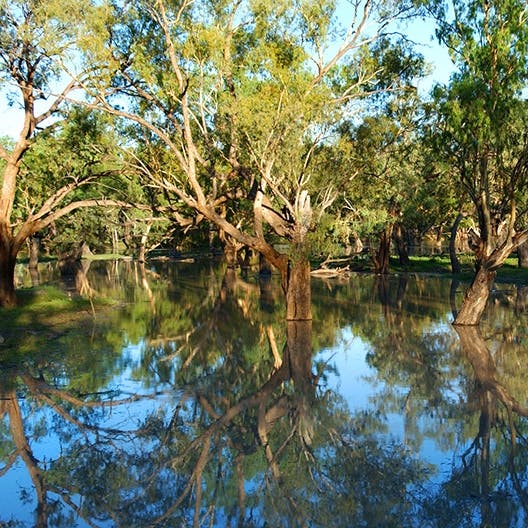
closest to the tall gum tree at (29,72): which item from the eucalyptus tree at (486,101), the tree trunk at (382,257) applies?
the eucalyptus tree at (486,101)

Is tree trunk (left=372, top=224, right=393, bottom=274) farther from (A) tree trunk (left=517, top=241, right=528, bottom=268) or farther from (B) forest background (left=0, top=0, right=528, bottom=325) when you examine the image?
(B) forest background (left=0, top=0, right=528, bottom=325)

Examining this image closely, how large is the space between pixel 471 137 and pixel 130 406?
12.7 metres

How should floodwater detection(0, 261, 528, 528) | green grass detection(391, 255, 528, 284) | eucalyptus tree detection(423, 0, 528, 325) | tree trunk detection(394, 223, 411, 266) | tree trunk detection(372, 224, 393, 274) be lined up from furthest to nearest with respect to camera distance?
tree trunk detection(394, 223, 411, 266), tree trunk detection(372, 224, 393, 274), green grass detection(391, 255, 528, 284), eucalyptus tree detection(423, 0, 528, 325), floodwater detection(0, 261, 528, 528)

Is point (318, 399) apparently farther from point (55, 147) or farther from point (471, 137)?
point (55, 147)

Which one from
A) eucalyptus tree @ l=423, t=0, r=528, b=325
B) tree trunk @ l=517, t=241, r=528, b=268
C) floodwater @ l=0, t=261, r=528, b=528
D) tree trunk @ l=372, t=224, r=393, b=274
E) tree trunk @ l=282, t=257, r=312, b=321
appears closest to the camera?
floodwater @ l=0, t=261, r=528, b=528

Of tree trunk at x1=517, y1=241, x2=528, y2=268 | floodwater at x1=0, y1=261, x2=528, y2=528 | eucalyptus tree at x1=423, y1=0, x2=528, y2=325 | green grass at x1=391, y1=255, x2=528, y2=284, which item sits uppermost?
eucalyptus tree at x1=423, y1=0, x2=528, y2=325

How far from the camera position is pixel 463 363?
55.0ft

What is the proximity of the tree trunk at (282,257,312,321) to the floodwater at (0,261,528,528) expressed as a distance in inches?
33.5

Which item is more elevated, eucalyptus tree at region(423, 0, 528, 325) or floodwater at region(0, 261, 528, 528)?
eucalyptus tree at region(423, 0, 528, 325)

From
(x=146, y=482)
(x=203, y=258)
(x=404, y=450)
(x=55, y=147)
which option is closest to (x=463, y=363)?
(x=404, y=450)

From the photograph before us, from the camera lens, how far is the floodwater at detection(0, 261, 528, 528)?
8.27 m

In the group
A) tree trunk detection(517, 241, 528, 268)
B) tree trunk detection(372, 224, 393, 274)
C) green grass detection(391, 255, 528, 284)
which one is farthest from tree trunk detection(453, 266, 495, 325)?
tree trunk detection(372, 224, 393, 274)

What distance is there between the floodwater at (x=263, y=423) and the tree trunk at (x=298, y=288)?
851 millimetres

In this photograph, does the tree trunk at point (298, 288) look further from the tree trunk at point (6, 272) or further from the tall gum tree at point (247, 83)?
the tree trunk at point (6, 272)
